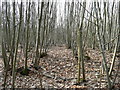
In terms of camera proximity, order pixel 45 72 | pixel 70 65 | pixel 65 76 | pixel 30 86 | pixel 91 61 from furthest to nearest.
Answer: pixel 91 61, pixel 70 65, pixel 45 72, pixel 65 76, pixel 30 86

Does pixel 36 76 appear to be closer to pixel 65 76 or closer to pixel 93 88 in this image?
pixel 65 76

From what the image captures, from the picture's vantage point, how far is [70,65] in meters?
7.21

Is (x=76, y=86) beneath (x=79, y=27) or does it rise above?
beneath

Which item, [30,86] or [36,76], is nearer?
[30,86]

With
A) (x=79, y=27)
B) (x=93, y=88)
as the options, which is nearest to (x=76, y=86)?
(x=93, y=88)

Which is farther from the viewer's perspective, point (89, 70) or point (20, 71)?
point (89, 70)

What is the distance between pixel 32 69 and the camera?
6.33 metres

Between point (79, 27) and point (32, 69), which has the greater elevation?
point (79, 27)

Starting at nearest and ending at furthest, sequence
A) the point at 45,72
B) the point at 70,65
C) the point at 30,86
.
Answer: the point at 30,86
the point at 45,72
the point at 70,65

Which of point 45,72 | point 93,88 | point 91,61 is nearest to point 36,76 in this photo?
point 45,72

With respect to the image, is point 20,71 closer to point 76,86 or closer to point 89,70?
point 76,86

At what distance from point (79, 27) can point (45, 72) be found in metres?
2.58

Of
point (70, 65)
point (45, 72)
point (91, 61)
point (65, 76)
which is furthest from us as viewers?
point (91, 61)

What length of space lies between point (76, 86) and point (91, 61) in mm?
3309
